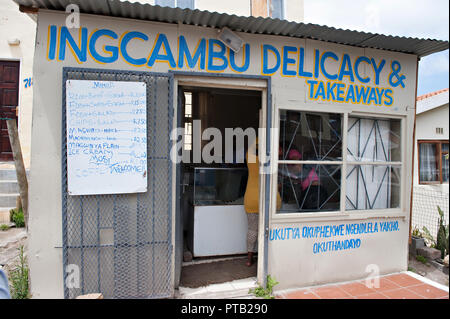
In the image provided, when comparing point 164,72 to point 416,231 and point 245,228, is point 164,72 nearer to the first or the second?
point 245,228

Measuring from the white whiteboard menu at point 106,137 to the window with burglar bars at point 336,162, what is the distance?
1.82 meters

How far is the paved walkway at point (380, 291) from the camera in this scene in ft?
11.6

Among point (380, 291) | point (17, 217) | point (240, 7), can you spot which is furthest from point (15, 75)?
point (380, 291)

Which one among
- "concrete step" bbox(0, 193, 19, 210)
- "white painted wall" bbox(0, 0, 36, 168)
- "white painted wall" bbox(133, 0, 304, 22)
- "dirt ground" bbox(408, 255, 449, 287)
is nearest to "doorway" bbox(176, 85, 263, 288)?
"dirt ground" bbox(408, 255, 449, 287)

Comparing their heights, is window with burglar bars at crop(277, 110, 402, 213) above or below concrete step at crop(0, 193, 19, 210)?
above

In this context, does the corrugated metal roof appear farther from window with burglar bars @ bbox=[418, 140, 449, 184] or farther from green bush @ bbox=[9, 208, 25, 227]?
window with burglar bars @ bbox=[418, 140, 449, 184]

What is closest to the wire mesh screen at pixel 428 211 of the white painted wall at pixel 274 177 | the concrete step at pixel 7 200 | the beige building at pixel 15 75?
the white painted wall at pixel 274 177

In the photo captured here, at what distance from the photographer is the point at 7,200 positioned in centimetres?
614

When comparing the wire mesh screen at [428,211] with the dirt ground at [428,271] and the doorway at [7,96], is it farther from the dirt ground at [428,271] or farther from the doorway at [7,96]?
the doorway at [7,96]

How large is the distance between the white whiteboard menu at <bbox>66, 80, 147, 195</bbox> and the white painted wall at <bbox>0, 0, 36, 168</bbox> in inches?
179

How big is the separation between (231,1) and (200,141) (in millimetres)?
3491

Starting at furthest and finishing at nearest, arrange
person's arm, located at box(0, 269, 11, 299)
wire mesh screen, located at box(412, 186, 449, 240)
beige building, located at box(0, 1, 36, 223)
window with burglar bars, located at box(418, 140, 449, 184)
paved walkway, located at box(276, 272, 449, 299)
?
1. window with burglar bars, located at box(418, 140, 449, 184)
2. beige building, located at box(0, 1, 36, 223)
3. wire mesh screen, located at box(412, 186, 449, 240)
4. paved walkway, located at box(276, 272, 449, 299)
5. person's arm, located at box(0, 269, 11, 299)

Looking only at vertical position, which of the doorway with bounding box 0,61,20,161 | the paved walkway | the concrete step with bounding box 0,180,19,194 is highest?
the doorway with bounding box 0,61,20,161

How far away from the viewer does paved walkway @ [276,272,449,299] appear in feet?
11.6
